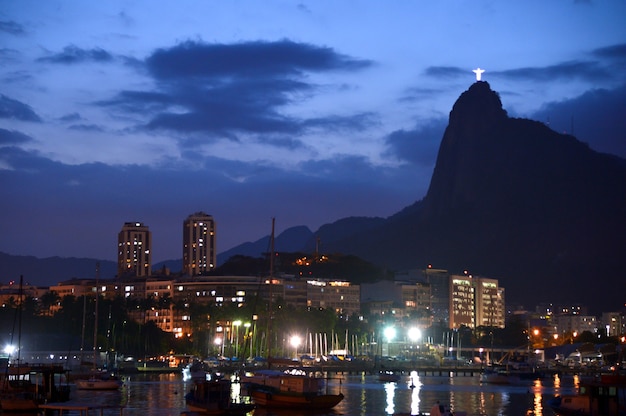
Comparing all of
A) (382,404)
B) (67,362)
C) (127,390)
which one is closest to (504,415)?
(382,404)

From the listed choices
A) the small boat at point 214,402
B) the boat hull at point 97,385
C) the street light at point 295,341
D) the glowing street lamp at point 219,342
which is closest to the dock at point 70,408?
the small boat at point 214,402

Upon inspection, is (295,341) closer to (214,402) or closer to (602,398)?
(214,402)

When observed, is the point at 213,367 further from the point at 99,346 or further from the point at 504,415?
the point at 504,415

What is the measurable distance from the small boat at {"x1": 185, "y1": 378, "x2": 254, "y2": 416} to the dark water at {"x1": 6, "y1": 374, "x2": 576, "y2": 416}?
15.2 feet

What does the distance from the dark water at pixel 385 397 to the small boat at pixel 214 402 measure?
4625mm

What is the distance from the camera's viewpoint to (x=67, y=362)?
465ft

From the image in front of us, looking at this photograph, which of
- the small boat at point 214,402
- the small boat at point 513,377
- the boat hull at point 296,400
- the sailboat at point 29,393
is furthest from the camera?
the small boat at point 513,377

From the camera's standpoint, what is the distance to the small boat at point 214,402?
2788 inches

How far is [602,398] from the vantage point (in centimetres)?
6297

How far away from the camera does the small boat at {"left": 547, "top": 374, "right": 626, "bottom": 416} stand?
6203 centimetres

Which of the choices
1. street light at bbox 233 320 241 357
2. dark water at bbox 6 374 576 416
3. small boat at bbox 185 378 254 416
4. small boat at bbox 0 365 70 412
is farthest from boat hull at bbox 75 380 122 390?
street light at bbox 233 320 241 357

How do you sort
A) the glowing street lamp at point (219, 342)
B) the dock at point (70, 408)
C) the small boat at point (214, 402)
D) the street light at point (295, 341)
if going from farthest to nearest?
the street light at point (295, 341), the glowing street lamp at point (219, 342), the small boat at point (214, 402), the dock at point (70, 408)

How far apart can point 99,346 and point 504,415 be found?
101 metres

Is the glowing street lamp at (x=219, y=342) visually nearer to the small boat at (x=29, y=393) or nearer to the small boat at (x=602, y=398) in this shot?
the small boat at (x=29, y=393)
